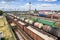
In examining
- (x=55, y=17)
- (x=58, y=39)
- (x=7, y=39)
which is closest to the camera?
(x=58, y=39)

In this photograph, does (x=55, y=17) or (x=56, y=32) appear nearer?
(x=56, y=32)

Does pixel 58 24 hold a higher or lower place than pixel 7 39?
higher

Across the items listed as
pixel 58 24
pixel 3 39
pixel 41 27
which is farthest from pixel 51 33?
pixel 3 39

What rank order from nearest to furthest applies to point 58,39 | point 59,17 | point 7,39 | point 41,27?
point 58,39 → point 7,39 → point 41,27 → point 59,17

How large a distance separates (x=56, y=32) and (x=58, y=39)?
65.7 inches

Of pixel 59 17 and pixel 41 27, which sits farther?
pixel 59 17

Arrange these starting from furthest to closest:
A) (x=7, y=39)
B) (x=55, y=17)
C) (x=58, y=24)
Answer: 1. (x=55, y=17)
2. (x=58, y=24)
3. (x=7, y=39)

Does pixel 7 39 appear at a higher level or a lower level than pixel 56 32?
lower

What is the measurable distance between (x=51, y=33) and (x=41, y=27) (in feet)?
24.3

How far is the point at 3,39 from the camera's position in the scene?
2242 cm

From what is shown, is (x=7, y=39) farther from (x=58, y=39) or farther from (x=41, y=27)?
(x=41, y=27)

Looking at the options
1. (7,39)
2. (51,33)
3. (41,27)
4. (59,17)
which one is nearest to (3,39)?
(7,39)

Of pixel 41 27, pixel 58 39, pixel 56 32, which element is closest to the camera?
pixel 58 39

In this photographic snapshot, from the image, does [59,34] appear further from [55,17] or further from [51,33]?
[55,17]
